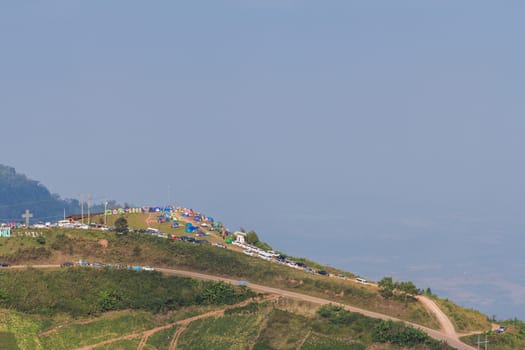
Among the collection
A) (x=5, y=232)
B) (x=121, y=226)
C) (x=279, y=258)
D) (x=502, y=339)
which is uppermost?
(x=121, y=226)

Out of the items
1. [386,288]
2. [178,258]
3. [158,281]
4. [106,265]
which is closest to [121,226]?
[106,265]

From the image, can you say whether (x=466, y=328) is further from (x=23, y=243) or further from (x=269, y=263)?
(x=23, y=243)

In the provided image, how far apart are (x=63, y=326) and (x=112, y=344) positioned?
31.8 feet

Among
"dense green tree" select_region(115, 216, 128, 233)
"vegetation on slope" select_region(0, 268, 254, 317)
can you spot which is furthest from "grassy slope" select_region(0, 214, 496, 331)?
"vegetation on slope" select_region(0, 268, 254, 317)

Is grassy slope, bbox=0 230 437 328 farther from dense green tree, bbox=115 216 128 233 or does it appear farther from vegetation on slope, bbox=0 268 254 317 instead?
vegetation on slope, bbox=0 268 254 317

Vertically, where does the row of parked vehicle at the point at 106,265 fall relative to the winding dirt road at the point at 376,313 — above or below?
above

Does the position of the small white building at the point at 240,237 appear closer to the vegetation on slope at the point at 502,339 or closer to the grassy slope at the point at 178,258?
the grassy slope at the point at 178,258

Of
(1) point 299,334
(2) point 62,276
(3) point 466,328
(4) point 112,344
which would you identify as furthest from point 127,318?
(3) point 466,328

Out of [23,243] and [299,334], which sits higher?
[23,243]

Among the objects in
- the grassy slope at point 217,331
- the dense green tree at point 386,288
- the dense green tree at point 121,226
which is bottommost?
the grassy slope at point 217,331

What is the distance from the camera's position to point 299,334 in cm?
11950

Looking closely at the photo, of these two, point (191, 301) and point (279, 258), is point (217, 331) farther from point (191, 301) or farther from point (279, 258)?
point (279, 258)

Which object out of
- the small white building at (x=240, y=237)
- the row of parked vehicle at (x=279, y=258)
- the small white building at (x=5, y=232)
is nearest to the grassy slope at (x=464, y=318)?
the row of parked vehicle at (x=279, y=258)

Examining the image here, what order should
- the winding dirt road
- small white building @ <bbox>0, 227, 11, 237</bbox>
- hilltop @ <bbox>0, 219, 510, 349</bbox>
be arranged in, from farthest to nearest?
small white building @ <bbox>0, 227, 11, 237</bbox>
hilltop @ <bbox>0, 219, 510, 349</bbox>
the winding dirt road
